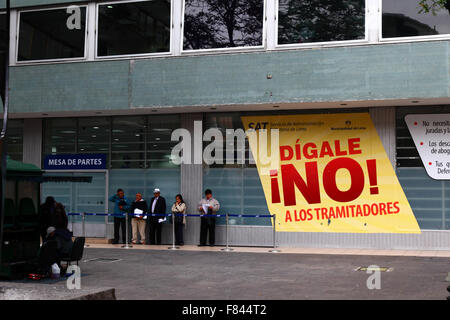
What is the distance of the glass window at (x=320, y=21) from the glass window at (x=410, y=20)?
2.29 ft

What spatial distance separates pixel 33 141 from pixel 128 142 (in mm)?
3703

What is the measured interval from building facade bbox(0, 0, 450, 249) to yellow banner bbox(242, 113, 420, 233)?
29 cm

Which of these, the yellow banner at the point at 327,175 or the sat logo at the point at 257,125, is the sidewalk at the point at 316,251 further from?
the sat logo at the point at 257,125

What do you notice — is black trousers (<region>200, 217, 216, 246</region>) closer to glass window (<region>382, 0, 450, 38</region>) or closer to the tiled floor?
the tiled floor

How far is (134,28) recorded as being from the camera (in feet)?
66.0

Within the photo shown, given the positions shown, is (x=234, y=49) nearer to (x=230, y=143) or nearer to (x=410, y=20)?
(x=230, y=143)

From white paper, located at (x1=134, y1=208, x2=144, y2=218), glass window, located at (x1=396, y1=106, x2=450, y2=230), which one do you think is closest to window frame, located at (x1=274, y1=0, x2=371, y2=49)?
glass window, located at (x1=396, y1=106, x2=450, y2=230)

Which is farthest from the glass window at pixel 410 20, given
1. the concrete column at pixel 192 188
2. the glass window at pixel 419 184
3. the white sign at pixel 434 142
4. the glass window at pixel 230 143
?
the concrete column at pixel 192 188

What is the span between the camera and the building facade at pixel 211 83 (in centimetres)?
1744

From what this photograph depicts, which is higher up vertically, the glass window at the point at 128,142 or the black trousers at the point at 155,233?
the glass window at the point at 128,142

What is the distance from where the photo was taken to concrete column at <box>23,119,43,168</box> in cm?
2217

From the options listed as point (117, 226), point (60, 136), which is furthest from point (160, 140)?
point (60, 136)

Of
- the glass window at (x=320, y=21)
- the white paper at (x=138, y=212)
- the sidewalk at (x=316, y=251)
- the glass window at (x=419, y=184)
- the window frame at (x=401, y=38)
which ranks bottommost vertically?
the sidewalk at (x=316, y=251)
